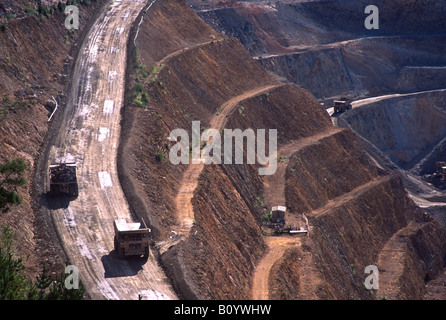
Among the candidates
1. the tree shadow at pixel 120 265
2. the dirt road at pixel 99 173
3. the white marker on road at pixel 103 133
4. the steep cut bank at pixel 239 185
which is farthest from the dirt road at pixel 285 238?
the white marker on road at pixel 103 133

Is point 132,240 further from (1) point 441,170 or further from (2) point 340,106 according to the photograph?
(1) point 441,170

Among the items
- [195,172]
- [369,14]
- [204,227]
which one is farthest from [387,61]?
[204,227]

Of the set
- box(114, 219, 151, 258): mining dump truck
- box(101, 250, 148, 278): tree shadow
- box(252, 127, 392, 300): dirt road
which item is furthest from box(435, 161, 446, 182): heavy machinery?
box(101, 250, 148, 278): tree shadow

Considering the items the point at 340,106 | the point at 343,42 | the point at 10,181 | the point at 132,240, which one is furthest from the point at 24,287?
the point at 343,42

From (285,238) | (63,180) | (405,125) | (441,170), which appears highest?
(405,125)

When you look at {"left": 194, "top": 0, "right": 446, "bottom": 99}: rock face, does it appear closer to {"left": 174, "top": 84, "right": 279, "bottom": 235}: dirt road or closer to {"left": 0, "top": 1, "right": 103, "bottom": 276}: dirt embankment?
{"left": 174, "top": 84, "right": 279, "bottom": 235}: dirt road

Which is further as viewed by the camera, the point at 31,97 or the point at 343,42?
the point at 343,42

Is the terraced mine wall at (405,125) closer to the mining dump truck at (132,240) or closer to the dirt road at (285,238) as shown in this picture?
the dirt road at (285,238)
